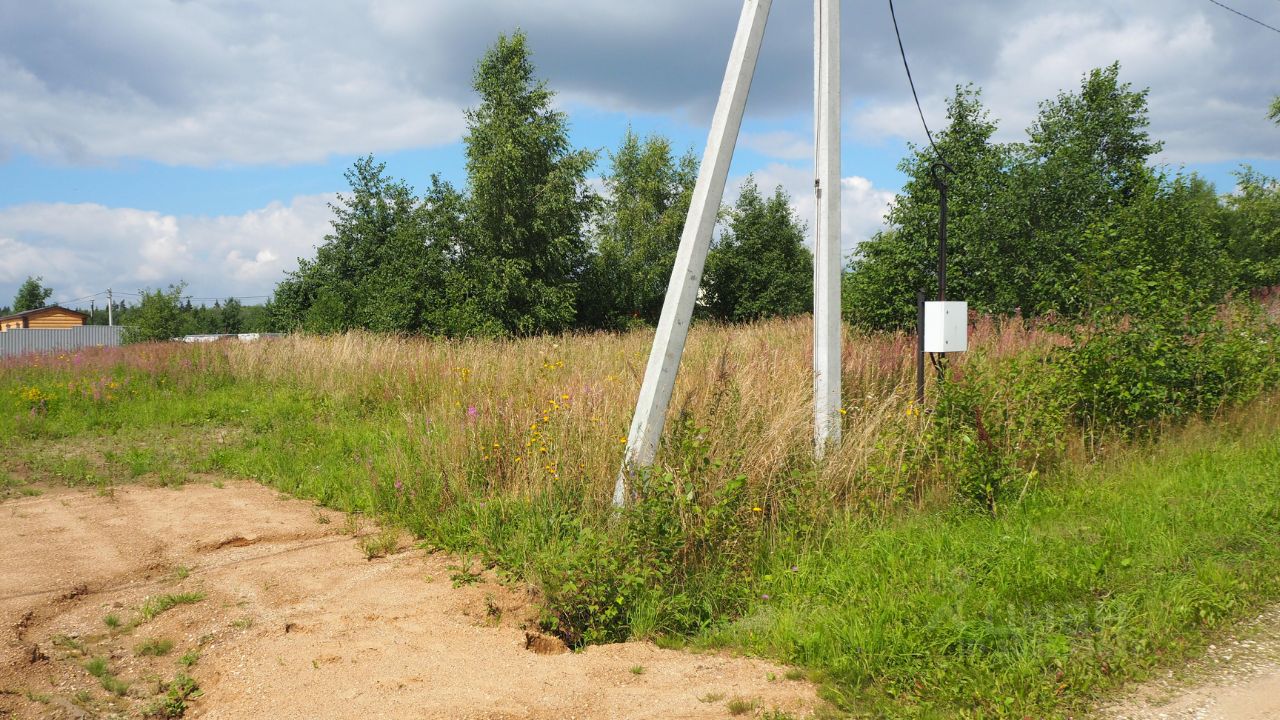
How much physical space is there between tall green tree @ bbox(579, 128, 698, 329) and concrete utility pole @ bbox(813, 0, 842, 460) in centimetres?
2823

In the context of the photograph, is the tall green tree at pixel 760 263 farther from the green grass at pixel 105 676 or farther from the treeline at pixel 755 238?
the green grass at pixel 105 676

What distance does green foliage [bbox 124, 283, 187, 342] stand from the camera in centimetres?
3378

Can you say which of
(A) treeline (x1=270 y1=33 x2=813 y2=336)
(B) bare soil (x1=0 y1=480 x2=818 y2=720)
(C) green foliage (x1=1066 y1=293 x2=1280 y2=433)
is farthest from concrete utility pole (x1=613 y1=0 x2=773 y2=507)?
(A) treeline (x1=270 y1=33 x2=813 y2=336)

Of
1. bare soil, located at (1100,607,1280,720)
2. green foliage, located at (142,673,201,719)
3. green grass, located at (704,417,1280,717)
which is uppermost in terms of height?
green grass, located at (704,417,1280,717)

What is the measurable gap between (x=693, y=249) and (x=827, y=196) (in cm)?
169

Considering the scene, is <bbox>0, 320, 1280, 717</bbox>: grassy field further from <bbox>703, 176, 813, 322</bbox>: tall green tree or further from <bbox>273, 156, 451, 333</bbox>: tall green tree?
<bbox>703, 176, 813, 322</bbox>: tall green tree

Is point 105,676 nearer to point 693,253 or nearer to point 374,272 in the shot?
point 693,253

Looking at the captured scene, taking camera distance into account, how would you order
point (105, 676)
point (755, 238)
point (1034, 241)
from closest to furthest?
point (105, 676) < point (1034, 241) < point (755, 238)

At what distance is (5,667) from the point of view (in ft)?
12.7

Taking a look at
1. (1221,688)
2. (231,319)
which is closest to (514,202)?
(1221,688)

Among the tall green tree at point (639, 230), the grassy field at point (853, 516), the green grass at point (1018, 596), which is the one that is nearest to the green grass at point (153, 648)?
the grassy field at point (853, 516)

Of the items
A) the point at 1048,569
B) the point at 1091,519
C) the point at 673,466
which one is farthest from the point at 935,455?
the point at 673,466

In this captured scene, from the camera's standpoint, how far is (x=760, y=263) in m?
41.3

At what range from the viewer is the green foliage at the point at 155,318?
3378 cm
